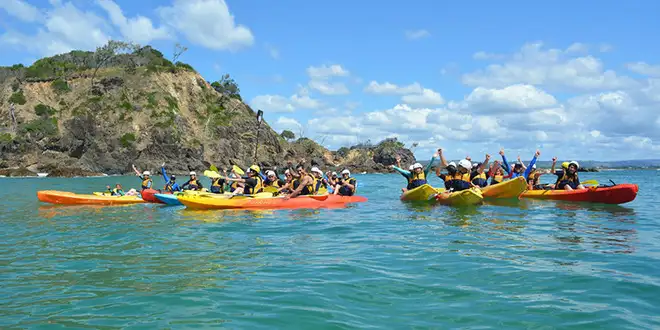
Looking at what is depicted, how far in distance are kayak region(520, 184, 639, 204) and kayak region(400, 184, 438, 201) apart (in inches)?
157

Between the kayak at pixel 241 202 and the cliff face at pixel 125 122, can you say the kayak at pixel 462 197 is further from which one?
the cliff face at pixel 125 122

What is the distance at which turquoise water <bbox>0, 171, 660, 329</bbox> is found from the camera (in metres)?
4.61

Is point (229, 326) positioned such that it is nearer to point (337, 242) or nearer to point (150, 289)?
point (150, 289)

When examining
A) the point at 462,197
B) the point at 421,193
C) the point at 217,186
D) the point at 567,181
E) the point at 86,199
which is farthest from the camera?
the point at 86,199

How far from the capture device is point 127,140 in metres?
51.4

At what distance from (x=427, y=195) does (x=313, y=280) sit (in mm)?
9748

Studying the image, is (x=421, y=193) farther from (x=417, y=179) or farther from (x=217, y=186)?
(x=217, y=186)

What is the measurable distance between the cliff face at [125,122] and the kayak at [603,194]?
41228 millimetres

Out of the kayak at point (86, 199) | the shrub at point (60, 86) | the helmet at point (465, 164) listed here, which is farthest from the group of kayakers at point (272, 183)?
the shrub at point (60, 86)

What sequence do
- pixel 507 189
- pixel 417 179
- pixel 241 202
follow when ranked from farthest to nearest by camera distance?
1. pixel 417 179
2. pixel 507 189
3. pixel 241 202

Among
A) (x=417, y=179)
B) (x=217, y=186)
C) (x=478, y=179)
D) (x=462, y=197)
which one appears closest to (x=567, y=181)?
(x=478, y=179)

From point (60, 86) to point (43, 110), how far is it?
5887 mm

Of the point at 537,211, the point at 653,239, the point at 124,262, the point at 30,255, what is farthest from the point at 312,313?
the point at 537,211

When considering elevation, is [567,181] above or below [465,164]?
below
